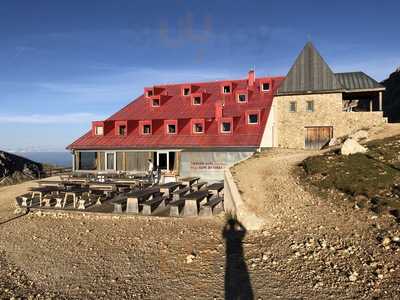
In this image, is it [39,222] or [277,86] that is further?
[277,86]

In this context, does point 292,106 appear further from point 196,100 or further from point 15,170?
point 15,170

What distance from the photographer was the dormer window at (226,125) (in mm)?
25844

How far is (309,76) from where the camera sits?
95.2ft

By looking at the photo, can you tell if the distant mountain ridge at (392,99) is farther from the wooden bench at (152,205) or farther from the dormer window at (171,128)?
the wooden bench at (152,205)

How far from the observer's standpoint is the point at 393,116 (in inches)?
1820

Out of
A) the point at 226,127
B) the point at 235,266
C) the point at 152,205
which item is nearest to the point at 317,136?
the point at 226,127

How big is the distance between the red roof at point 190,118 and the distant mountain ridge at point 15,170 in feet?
33.0

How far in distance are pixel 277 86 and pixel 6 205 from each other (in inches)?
917

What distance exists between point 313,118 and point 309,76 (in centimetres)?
368

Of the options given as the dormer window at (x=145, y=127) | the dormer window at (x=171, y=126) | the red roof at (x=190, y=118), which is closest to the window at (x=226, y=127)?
the red roof at (x=190, y=118)

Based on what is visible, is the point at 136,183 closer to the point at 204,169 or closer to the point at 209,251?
the point at 204,169

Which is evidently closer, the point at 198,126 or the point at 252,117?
the point at 252,117

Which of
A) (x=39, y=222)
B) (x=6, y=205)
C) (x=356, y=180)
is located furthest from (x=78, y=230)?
(x=356, y=180)

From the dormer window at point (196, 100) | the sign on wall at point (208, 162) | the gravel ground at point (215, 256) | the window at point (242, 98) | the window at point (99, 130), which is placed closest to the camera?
the gravel ground at point (215, 256)
